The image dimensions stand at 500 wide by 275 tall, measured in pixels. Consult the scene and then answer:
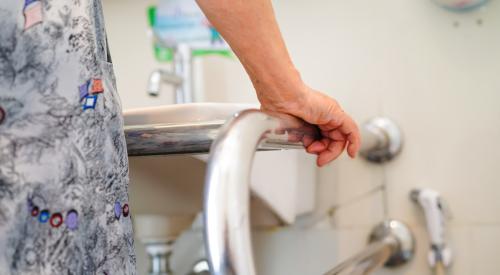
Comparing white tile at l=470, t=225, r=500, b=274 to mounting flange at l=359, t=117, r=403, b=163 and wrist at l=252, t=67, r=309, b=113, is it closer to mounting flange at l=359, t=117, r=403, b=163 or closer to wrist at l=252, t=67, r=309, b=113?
mounting flange at l=359, t=117, r=403, b=163

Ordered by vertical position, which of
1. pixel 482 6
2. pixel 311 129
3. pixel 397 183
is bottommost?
pixel 397 183

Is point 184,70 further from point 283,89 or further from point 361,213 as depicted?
point 283,89

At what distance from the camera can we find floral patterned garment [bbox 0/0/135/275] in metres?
0.39

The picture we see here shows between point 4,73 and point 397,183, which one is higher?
point 4,73

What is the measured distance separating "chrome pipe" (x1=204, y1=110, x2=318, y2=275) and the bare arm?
143 millimetres

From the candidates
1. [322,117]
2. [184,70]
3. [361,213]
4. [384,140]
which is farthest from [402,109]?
[322,117]

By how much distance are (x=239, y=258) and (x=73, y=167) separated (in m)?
0.17

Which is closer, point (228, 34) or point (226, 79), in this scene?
point (228, 34)

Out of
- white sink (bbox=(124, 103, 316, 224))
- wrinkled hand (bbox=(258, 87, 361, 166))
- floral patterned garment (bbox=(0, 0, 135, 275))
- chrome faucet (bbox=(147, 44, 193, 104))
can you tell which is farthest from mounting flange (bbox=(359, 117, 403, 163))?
floral patterned garment (bbox=(0, 0, 135, 275))

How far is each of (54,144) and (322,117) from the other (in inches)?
10.1

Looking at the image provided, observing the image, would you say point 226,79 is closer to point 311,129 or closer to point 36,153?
point 311,129

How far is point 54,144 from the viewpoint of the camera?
403 millimetres

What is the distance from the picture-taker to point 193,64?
132 centimetres

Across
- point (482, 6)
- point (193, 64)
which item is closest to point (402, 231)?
point (482, 6)
